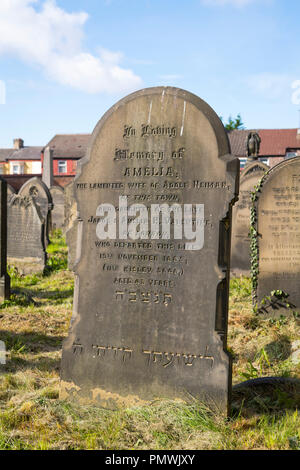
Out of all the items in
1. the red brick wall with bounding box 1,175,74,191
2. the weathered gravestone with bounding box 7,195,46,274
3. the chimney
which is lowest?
the weathered gravestone with bounding box 7,195,46,274

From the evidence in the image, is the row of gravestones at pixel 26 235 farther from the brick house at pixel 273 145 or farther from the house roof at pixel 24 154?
the house roof at pixel 24 154

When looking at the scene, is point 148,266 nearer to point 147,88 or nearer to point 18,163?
point 147,88

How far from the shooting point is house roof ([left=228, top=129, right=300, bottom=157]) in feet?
121

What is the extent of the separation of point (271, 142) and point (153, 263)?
37152mm

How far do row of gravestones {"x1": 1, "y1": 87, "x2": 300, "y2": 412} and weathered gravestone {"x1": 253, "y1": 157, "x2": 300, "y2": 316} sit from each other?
3.53m

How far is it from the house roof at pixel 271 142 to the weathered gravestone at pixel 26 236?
90.4 ft

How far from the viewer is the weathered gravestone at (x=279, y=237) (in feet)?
22.0

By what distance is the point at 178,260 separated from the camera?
3586 millimetres

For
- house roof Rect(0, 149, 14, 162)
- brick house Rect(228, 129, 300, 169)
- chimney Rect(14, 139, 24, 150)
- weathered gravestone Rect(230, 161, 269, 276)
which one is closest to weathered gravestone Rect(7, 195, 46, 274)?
weathered gravestone Rect(230, 161, 269, 276)

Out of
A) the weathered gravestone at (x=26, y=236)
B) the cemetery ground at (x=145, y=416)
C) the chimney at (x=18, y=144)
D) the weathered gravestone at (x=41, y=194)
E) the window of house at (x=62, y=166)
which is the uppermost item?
the chimney at (x=18, y=144)

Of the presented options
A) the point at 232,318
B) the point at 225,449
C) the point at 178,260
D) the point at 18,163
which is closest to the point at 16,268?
the point at 232,318

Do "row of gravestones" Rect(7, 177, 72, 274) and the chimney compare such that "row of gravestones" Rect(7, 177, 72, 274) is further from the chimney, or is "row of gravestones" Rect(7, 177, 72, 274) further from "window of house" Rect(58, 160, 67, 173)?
the chimney

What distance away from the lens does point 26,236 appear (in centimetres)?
1114

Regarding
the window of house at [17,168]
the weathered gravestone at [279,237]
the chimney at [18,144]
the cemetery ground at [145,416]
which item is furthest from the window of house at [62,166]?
the cemetery ground at [145,416]
